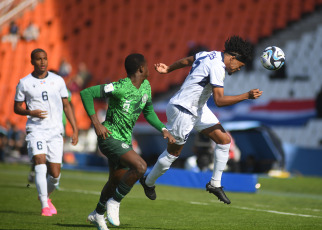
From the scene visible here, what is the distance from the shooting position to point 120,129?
6434 millimetres

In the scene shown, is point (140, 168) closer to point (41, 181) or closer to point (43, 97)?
point (41, 181)

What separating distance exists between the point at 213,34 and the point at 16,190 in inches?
661

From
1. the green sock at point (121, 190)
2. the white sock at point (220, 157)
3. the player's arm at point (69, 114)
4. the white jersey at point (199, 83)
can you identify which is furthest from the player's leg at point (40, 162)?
the white sock at point (220, 157)

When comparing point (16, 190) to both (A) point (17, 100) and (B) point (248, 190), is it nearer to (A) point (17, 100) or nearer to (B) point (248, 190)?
(A) point (17, 100)

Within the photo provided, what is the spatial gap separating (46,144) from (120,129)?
6.95 ft

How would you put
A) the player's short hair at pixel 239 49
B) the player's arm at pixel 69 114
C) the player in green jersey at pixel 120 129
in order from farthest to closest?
the player's arm at pixel 69 114, the player's short hair at pixel 239 49, the player in green jersey at pixel 120 129

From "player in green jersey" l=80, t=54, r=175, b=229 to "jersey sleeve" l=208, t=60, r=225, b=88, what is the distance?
87cm

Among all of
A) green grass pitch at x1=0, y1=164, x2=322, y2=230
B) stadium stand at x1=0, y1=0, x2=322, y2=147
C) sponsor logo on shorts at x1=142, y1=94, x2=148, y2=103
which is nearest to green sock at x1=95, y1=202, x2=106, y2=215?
green grass pitch at x1=0, y1=164, x2=322, y2=230

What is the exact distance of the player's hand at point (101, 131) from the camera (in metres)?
6.19

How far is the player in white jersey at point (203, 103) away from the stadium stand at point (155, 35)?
1604 cm

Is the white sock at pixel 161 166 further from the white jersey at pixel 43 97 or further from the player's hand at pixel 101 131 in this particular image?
the player's hand at pixel 101 131

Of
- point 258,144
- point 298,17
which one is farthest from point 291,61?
point 258,144

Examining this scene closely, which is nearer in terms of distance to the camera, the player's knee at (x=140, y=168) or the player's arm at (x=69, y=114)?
the player's knee at (x=140, y=168)

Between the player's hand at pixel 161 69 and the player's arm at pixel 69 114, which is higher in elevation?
the player's hand at pixel 161 69
